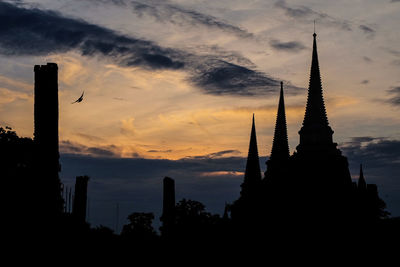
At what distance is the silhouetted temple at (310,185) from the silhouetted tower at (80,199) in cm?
3436

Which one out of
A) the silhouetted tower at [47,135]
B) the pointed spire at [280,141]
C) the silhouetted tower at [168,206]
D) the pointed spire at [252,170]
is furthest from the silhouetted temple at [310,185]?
the silhouetted tower at [47,135]

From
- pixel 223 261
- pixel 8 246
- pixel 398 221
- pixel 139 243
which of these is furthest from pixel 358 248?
pixel 8 246

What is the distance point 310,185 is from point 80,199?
40691 mm

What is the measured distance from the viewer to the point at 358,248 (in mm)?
49281

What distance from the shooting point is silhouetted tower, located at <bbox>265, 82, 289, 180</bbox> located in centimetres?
8381

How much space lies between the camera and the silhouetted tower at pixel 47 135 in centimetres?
2052

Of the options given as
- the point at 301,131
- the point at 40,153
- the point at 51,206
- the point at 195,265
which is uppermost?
the point at 301,131

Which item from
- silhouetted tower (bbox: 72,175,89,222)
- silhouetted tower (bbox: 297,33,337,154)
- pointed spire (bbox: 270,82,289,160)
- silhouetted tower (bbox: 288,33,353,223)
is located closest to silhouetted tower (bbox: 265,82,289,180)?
pointed spire (bbox: 270,82,289,160)

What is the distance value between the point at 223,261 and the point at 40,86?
21.6 metres

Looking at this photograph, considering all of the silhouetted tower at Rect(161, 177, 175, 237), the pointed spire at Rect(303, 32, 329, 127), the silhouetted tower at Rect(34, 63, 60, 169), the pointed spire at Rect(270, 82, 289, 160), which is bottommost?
the silhouetted tower at Rect(161, 177, 175, 237)

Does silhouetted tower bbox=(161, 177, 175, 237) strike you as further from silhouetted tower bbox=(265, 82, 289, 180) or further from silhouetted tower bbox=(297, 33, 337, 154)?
silhouetted tower bbox=(265, 82, 289, 180)

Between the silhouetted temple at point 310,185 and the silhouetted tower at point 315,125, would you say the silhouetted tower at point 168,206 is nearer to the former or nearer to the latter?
the silhouetted temple at point 310,185

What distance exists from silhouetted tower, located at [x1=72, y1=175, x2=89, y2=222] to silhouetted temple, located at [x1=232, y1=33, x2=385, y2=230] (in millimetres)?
34359

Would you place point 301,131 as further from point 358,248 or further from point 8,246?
point 8,246
